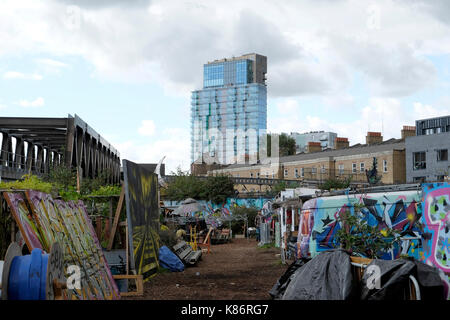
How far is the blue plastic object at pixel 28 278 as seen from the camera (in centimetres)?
680

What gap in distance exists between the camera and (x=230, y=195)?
60.7 m

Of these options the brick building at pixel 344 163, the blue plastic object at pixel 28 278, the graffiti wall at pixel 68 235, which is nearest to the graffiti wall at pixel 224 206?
the brick building at pixel 344 163

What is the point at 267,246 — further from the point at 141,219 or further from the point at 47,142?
the point at 47,142

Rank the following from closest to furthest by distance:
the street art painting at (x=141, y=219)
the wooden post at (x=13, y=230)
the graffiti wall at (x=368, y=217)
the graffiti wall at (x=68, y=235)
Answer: the graffiti wall at (x=68, y=235) → the wooden post at (x=13, y=230) → the graffiti wall at (x=368, y=217) → the street art painting at (x=141, y=219)

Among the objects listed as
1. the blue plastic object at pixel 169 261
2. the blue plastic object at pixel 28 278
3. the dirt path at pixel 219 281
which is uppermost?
the blue plastic object at pixel 28 278

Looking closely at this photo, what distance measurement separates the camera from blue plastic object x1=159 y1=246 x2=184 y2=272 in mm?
19062

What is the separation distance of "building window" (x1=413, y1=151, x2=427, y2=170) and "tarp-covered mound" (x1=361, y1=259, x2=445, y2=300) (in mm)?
52492

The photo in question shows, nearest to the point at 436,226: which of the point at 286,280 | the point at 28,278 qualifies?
the point at 286,280

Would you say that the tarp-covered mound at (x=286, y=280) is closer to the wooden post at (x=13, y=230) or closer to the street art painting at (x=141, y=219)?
the street art painting at (x=141, y=219)

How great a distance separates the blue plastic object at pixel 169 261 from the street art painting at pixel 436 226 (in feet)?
26.9

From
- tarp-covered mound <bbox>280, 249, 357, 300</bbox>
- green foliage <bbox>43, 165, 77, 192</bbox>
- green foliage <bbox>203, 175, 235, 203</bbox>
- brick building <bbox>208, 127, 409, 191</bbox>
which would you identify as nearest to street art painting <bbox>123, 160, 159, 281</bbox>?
green foliage <bbox>43, 165, 77, 192</bbox>

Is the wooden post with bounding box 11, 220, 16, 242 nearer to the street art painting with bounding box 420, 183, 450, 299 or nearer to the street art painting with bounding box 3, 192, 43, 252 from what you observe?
the street art painting with bounding box 3, 192, 43, 252

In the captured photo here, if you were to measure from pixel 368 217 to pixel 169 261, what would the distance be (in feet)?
22.5
